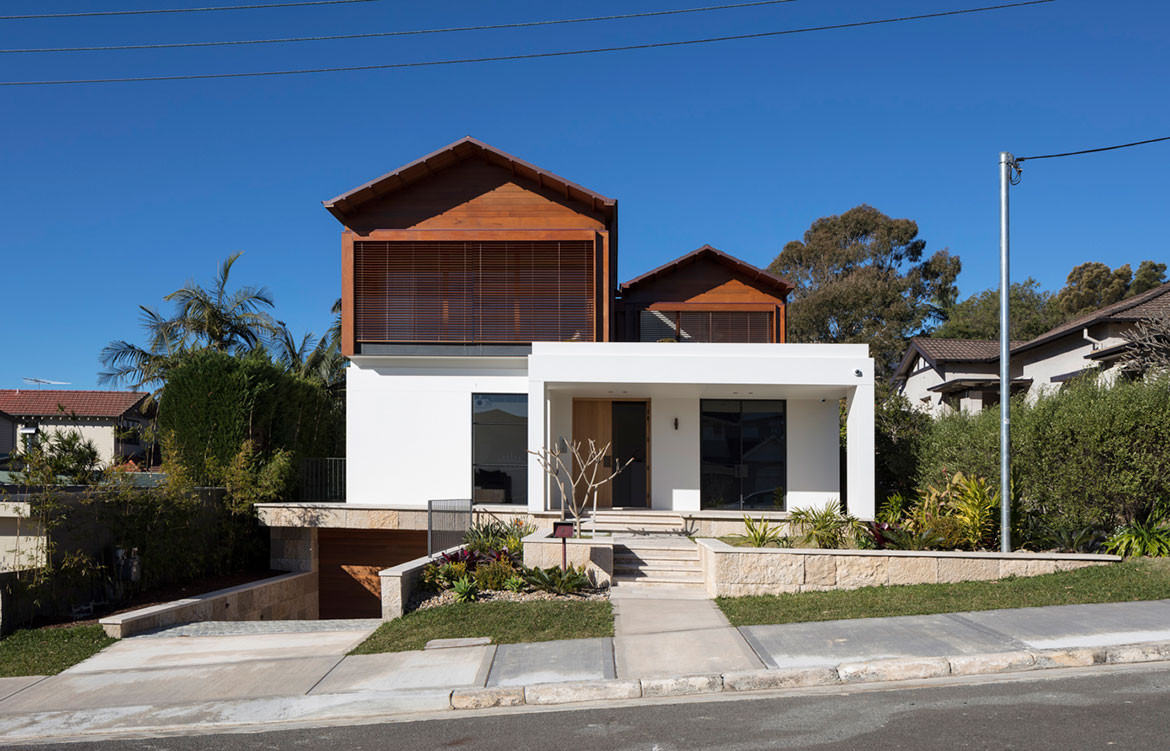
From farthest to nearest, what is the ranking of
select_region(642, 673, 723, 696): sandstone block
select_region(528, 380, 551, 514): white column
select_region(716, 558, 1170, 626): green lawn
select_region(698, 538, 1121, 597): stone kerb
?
select_region(528, 380, 551, 514): white column → select_region(698, 538, 1121, 597): stone kerb → select_region(716, 558, 1170, 626): green lawn → select_region(642, 673, 723, 696): sandstone block

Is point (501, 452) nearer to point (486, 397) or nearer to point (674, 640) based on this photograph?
point (486, 397)

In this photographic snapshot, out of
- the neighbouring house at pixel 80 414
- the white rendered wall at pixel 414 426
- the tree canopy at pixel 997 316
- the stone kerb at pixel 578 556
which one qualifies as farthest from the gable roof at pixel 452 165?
the tree canopy at pixel 997 316

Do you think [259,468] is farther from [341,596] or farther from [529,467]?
[529,467]

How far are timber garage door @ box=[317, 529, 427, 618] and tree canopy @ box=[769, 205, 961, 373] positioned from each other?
98.7ft

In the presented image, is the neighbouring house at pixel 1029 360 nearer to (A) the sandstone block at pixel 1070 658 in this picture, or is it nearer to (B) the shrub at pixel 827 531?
(B) the shrub at pixel 827 531

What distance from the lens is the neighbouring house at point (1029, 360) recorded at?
2028 centimetres

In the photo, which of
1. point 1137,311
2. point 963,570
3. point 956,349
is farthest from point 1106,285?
point 963,570

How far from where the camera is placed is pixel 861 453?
1633cm

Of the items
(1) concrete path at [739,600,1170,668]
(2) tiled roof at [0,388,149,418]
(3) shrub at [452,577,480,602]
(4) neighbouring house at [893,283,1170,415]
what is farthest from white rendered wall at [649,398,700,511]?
(2) tiled roof at [0,388,149,418]

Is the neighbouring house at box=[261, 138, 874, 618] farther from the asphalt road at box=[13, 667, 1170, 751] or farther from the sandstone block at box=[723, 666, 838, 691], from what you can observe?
the asphalt road at box=[13, 667, 1170, 751]

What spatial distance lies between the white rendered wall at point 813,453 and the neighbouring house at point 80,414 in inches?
1113

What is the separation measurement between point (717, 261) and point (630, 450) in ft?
18.5

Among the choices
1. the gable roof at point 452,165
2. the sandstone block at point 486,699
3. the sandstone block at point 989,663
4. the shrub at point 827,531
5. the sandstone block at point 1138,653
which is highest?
the gable roof at point 452,165

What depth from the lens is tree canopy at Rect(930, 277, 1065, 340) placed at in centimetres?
4691
